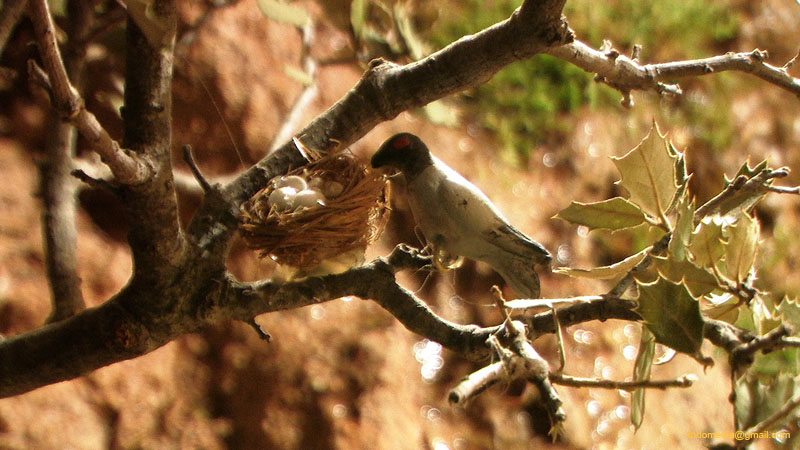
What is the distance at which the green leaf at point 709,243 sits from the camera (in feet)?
1.53

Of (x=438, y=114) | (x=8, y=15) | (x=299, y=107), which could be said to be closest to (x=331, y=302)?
(x=299, y=107)

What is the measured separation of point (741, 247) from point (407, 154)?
0.27m

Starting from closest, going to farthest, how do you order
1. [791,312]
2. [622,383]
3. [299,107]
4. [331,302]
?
[622,383], [791,312], [299,107], [331,302]

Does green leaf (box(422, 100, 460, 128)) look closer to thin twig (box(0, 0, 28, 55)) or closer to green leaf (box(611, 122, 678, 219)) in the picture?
green leaf (box(611, 122, 678, 219))

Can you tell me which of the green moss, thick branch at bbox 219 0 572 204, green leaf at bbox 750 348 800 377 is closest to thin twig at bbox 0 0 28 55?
thick branch at bbox 219 0 572 204

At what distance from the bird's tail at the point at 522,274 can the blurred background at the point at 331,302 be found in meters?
0.54

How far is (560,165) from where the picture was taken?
5.35 ft

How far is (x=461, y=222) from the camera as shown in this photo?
51 centimetres

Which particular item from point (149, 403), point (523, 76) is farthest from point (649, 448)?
point (149, 403)

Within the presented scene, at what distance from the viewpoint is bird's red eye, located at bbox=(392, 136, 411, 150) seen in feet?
1.80

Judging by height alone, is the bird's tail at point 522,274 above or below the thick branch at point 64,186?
below

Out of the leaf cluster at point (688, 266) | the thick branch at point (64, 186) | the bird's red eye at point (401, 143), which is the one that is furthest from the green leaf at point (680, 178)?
the thick branch at point (64, 186)

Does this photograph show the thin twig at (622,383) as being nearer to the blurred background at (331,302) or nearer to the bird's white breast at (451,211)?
the bird's white breast at (451,211)

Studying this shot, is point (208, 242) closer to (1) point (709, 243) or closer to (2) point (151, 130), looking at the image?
(2) point (151, 130)
